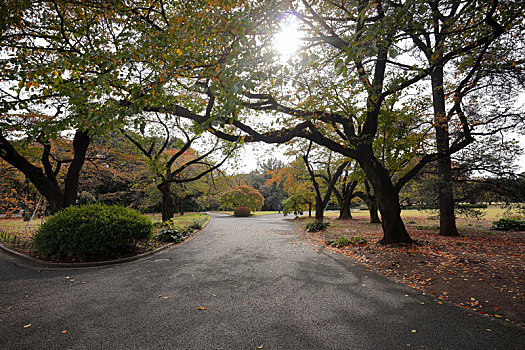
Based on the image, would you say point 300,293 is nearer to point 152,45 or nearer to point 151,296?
point 151,296

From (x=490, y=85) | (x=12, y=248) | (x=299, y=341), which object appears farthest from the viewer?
(x=490, y=85)

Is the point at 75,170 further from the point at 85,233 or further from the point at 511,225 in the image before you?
the point at 511,225

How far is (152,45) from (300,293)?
563 centimetres

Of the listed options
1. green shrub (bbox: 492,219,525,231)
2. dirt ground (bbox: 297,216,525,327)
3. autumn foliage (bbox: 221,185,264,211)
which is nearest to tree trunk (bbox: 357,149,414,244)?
dirt ground (bbox: 297,216,525,327)

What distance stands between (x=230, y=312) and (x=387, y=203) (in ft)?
19.4

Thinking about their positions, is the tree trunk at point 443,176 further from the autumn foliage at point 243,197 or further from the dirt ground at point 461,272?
the autumn foliage at point 243,197

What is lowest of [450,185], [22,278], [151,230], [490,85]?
[22,278]

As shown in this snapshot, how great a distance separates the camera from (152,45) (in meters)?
5.01

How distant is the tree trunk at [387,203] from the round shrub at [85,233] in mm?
7245

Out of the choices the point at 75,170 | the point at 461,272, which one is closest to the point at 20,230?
the point at 75,170

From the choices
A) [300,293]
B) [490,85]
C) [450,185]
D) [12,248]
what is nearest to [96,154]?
[12,248]

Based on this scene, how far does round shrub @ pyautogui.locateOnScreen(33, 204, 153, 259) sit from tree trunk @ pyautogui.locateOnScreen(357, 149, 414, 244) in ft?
23.8

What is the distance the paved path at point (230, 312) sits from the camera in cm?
270

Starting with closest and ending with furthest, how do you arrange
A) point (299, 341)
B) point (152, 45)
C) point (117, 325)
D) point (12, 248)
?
1. point (299, 341)
2. point (117, 325)
3. point (152, 45)
4. point (12, 248)
